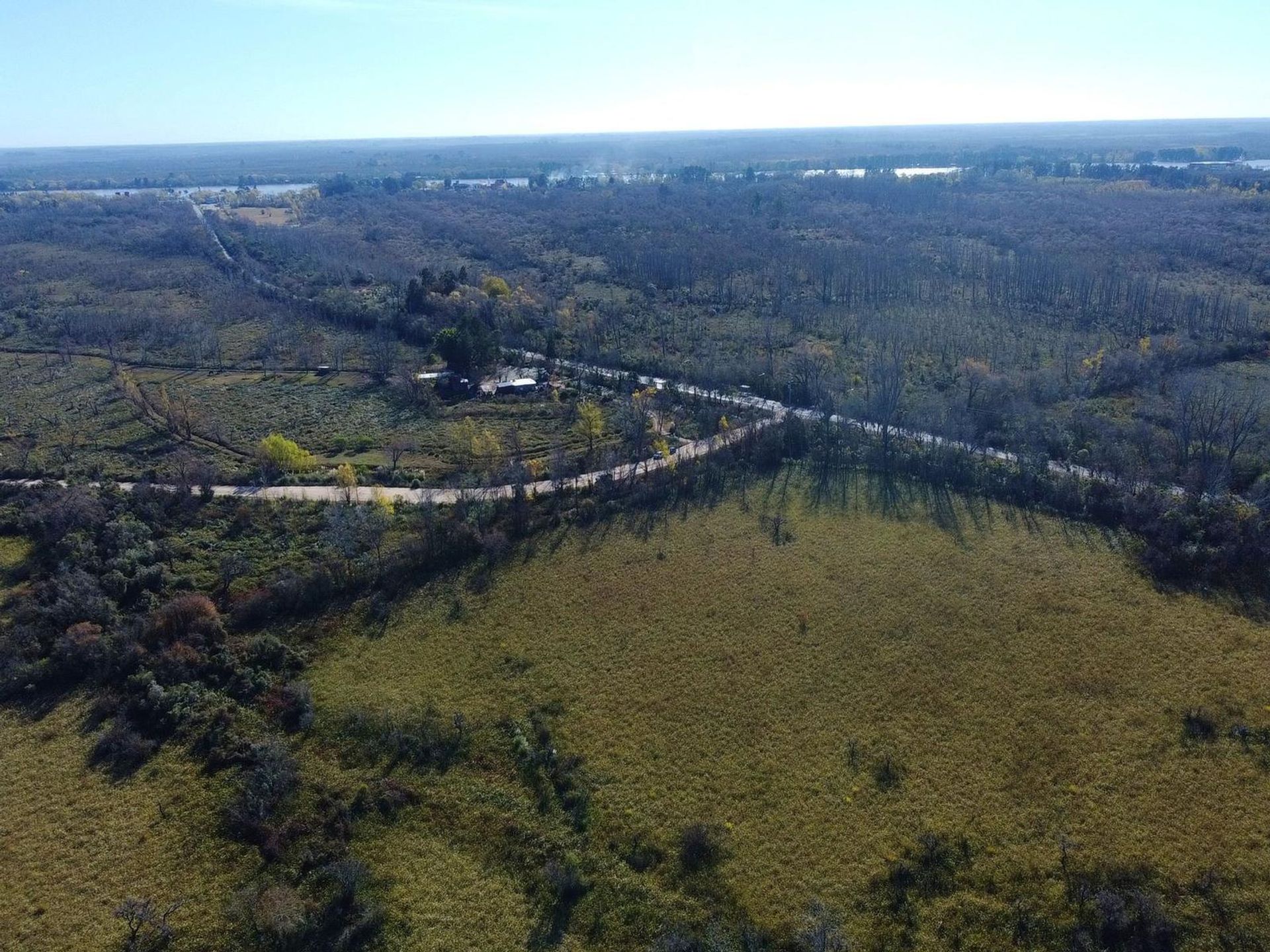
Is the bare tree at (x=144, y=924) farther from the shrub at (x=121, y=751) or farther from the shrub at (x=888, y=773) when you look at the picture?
the shrub at (x=888, y=773)

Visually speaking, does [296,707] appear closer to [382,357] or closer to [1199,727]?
[1199,727]

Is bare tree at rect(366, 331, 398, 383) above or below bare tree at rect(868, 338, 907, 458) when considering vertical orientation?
above

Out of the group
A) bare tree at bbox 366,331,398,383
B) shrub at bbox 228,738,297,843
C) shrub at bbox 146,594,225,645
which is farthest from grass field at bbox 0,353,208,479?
shrub at bbox 228,738,297,843

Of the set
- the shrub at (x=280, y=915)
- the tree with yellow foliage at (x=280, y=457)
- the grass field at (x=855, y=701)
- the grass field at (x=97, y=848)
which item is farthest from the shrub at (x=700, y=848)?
the tree with yellow foliage at (x=280, y=457)

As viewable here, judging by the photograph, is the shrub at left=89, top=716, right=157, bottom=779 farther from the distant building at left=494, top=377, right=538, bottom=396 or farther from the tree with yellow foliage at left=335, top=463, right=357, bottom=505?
the distant building at left=494, top=377, right=538, bottom=396

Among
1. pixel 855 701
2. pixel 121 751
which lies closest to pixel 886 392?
pixel 855 701
